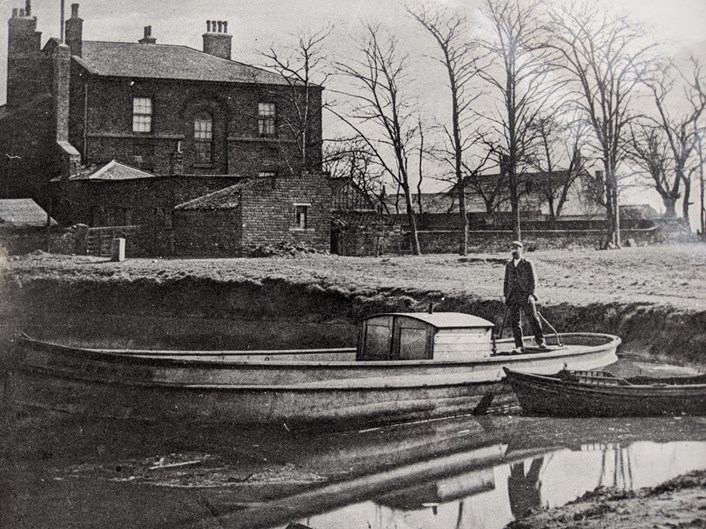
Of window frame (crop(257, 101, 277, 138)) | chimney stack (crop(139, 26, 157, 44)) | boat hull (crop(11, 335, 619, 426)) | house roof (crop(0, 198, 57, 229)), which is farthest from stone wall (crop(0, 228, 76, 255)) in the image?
window frame (crop(257, 101, 277, 138))

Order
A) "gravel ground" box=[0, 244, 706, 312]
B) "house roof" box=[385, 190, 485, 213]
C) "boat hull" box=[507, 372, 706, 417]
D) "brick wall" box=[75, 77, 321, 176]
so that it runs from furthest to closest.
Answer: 1. "house roof" box=[385, 190, 485, 213]
2. "brick wall" box=[75, 77, 321, 176]
3. "gravel ground" box=[0, 244, 706, 312]
4. "boat hull" box=[507, 372, 706, 417]

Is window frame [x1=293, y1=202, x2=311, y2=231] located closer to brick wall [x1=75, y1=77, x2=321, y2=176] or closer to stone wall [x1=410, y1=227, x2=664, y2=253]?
brick wall [x1=75, y1=77, x2=321, y2=176]

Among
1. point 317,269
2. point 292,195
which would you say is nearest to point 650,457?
point 317,269

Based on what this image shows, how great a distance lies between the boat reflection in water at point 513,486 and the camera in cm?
755

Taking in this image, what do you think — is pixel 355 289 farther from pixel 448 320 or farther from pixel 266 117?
pixel 266 117

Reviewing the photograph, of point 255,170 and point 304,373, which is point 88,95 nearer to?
point 255,170

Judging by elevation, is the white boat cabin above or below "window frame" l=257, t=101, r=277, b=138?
below

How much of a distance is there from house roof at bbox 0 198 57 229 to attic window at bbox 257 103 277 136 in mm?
12402

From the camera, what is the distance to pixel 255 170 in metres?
35.4

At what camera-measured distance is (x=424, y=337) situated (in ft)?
37.4

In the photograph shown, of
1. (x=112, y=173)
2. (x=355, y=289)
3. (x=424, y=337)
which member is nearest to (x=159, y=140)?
(x=112, y=173)

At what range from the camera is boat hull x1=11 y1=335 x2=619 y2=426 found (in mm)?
10016

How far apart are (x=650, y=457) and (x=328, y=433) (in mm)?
4150

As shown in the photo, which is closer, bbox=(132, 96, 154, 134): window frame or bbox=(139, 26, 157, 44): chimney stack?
bbox=(139, 26, 157, 44): chimney stack
